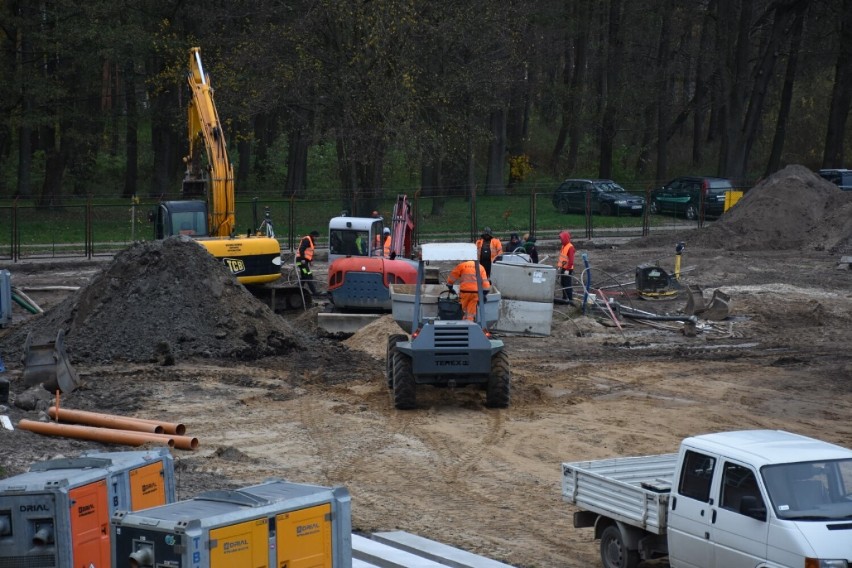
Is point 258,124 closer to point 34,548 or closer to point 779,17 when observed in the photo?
point 779,17

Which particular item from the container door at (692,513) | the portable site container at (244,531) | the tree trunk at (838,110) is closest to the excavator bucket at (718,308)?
the container door at (692,513)

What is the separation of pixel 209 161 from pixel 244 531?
22496mm

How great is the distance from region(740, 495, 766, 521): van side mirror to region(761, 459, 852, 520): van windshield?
0.38ft

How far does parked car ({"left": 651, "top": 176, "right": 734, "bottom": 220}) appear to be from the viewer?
4569 centimetres

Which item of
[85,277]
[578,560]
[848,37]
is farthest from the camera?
[848,37]

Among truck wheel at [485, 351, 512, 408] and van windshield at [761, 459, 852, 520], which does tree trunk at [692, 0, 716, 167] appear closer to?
truck wheel at [485, 351, 512, 408]

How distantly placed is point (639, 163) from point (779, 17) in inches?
516

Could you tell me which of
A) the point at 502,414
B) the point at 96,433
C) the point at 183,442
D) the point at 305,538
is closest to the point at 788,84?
the point at 502,414

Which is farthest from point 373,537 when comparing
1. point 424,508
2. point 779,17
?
point 779,17

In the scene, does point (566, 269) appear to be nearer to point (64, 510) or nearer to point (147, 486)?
point (147, 486)

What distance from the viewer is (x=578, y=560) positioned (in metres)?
11.1

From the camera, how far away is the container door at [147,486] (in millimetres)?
9320

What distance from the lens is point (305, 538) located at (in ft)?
26.2

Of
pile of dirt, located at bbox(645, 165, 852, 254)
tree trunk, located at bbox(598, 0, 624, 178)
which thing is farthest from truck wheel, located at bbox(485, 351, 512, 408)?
tree trunk, located at bbox(598, 0, 624, 178)
